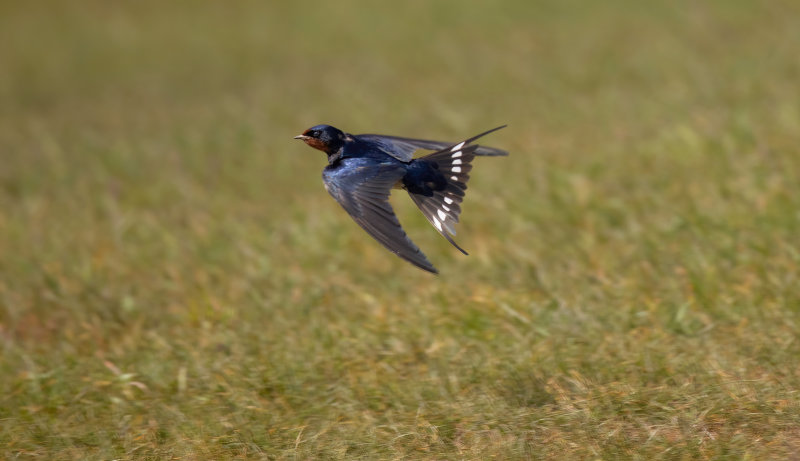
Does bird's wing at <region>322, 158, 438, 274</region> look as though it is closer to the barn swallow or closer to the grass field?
the barn swallow

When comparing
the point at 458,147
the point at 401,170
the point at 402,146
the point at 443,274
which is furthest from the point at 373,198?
the point at 443,274

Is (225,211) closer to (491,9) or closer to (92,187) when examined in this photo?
(92,187)

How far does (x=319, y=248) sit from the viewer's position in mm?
5855

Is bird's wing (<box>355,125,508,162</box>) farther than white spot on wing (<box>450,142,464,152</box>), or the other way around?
bird's wing (<box>355,125,508,162</box>)

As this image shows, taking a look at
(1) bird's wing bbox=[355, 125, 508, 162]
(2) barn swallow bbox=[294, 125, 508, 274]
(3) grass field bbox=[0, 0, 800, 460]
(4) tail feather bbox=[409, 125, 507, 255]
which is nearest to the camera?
(3) grass field bbox=[0, 0, 800, 460]

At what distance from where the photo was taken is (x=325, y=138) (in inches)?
165

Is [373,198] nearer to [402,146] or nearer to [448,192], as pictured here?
[448,192]

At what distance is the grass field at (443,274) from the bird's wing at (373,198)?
2.59 feet

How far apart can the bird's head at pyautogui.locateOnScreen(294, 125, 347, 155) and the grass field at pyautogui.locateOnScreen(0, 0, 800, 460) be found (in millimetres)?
962

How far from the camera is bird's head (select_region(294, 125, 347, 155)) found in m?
4.20

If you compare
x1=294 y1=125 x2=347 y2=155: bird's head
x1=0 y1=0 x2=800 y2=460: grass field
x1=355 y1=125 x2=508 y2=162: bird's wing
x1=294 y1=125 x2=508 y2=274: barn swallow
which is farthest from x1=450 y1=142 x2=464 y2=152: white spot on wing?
x1=0 y1=0 x2=800 y2=460: grass field

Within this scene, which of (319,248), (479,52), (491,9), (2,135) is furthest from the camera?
(491,9)

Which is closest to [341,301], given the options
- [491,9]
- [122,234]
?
[122,234]

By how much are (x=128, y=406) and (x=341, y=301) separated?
1320 mm
